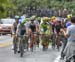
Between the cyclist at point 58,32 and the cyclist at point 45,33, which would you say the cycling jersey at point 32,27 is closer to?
the cyclist at point 45,33

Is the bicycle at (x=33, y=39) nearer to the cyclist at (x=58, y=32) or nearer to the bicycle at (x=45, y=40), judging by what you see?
the bicycle at (x=45, y=40)

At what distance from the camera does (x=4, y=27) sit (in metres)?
41.4

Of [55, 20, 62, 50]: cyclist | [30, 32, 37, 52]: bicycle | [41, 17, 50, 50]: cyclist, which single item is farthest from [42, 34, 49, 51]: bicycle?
[55, 20, 62, 50]: cyclist

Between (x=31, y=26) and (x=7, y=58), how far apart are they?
168 inches

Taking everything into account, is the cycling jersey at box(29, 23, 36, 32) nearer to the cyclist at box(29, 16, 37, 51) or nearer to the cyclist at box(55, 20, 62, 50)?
the cyclist at box(29, 16, 37, 51)

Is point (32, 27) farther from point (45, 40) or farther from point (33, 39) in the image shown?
point (45, 40)

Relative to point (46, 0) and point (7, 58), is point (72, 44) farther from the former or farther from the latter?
point (46, 0)

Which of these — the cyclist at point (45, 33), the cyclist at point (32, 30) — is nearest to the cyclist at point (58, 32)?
the cyclist at point (45, 33)

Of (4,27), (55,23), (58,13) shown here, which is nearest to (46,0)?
(58,13)

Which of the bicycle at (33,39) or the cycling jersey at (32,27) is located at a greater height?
the cycling jersey at (32,27)

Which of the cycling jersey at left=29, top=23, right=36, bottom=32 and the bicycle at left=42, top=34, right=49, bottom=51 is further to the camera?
the bicycle at left=42, top=34, right=49, bottom=51

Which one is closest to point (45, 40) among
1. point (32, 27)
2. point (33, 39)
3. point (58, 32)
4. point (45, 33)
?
point (45, 33)

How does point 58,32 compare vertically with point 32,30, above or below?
below

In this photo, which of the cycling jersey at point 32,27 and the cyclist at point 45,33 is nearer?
the cycling jersey at point 32,27
